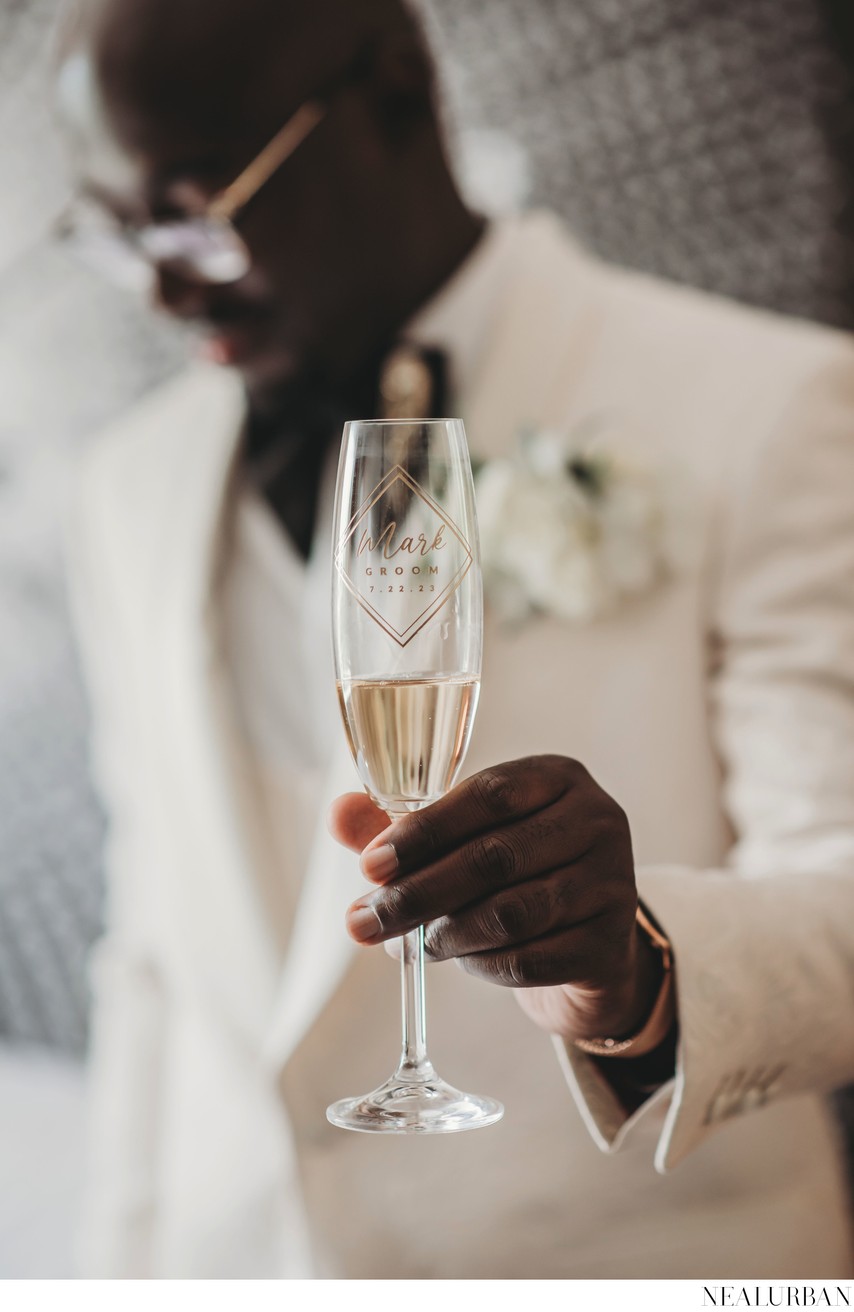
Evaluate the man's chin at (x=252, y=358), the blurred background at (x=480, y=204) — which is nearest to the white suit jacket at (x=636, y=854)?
the man's chin at (x=252, y=358)

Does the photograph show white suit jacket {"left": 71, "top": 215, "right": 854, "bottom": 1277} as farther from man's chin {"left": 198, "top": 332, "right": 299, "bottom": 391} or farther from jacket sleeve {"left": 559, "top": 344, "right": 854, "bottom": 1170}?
man's chin {"left": 198, "top": 332, "right": 299, "bottom": 391}

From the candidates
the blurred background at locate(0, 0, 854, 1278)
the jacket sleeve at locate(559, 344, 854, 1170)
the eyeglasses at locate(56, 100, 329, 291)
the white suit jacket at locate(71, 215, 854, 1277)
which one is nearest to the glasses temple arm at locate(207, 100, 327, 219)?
the eyeglasses at locate(56, 100, 329, 291)

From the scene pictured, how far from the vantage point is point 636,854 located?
43.8 inches

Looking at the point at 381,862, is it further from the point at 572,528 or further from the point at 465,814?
the point at 572,528

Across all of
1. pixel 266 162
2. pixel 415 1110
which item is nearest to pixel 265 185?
pixel 266 162

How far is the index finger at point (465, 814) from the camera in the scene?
1.70 feet

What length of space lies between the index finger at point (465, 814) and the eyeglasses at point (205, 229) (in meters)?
0.86

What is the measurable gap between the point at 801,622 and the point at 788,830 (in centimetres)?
21

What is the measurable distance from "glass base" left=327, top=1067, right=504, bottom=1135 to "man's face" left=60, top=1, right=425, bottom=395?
948mm

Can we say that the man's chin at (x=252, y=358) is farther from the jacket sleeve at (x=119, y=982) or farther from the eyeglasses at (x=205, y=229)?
the jacket sleeve at (x=119, y=982)

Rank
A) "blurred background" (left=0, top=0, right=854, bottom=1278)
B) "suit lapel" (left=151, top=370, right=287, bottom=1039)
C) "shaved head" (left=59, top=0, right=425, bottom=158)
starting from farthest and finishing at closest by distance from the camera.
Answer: "blurred background" (left=0, top=0, right=854, bottom=1278), "suit lapel" (left=151, top=370, right=287, bottom=1039), "shaved head" (left=59, top=0, right=425, bottom=158)

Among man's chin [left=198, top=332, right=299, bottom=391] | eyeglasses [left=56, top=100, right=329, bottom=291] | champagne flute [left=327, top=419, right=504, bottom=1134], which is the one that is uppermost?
eyeglasses [left=56, top=100, right=329, bottom=291]

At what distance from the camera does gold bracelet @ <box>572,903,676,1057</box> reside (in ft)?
2.21

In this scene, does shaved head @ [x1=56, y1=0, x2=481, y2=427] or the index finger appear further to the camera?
shaved head @ [x1=56, y1=0, x2=481, y2=427]
